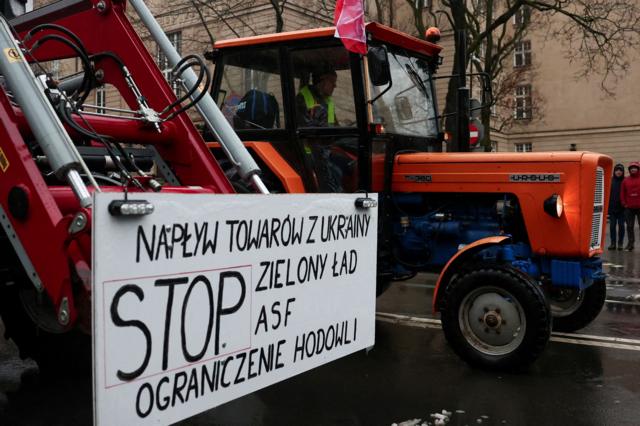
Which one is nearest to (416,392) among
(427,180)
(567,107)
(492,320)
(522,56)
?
(492,320)

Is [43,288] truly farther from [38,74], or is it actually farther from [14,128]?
[38,74]

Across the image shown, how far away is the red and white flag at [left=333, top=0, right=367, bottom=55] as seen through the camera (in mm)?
4352

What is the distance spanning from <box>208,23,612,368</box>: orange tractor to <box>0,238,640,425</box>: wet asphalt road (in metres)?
0.31

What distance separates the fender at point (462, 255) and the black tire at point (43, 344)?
2583 millimetres

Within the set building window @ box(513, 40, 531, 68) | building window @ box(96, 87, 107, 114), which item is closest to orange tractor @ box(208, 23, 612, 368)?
building window @ box(96, 87, 107, 114)

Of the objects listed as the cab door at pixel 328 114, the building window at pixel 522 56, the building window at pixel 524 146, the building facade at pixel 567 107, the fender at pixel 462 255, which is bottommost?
the fender at pixel 462 255

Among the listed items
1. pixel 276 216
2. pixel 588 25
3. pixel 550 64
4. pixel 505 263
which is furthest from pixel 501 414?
pixel 550 64

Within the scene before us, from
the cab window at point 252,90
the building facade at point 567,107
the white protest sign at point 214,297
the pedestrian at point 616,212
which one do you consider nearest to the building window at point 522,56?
the building facade at point 567,107

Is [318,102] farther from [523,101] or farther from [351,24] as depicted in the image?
[523,101]

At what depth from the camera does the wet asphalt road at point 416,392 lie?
154 inches

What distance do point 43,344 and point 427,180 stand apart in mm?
3166

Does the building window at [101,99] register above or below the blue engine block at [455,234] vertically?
above

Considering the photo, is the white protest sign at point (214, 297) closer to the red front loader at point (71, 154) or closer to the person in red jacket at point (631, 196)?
the red front loader at point (71, 154)

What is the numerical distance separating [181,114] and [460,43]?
120 inches
